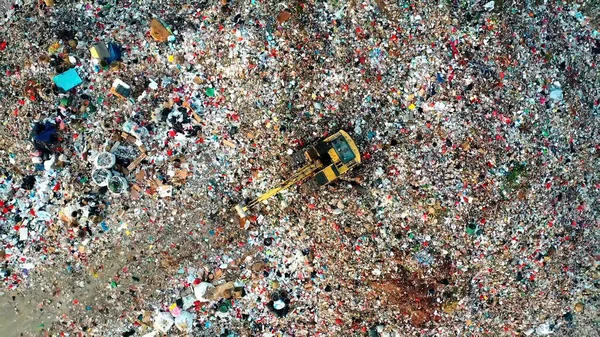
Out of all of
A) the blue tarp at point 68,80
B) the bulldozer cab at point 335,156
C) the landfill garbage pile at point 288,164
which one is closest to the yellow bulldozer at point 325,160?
the bulldozer cab at point 335,156

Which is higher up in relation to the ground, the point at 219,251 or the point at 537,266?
the point at 219,251

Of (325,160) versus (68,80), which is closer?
(325,160)

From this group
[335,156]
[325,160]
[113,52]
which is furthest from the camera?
[113,52]

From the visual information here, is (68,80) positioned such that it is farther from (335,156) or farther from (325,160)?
(335,156)

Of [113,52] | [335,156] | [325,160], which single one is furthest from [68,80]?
[335,156]

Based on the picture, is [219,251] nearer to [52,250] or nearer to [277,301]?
[277,301]

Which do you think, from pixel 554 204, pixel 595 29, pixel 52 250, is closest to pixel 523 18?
pixel 595 29
